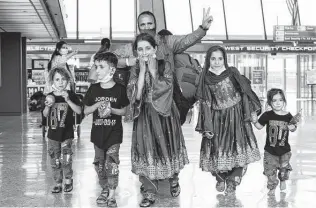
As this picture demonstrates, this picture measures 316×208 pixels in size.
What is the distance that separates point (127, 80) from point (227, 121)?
0.94 meters

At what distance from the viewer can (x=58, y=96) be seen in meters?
4.61

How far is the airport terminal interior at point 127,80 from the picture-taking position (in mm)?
4574

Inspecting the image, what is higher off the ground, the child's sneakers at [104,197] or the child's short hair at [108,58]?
the child's short hair at [108,58]

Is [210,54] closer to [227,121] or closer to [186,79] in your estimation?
[186,79]

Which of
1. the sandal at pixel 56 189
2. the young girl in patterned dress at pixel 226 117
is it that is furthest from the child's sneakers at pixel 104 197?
the young girl in patterned dress at pixel 226 117

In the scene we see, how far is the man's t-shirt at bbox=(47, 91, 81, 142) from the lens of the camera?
454 cm

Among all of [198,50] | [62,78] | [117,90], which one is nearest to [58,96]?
[62,78]

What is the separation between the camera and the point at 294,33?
2578 centimetres

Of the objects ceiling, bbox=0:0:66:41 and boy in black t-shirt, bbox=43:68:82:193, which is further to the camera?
ceiling, bbox=0:0:66:41

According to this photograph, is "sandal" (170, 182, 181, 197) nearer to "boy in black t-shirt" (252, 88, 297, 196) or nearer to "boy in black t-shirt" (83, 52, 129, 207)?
"boy in black t-shirt" (83, 52, 129, 207)

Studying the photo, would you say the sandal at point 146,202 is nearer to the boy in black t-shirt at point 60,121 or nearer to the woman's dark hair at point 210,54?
the boy in black t-shirt at point 60,121

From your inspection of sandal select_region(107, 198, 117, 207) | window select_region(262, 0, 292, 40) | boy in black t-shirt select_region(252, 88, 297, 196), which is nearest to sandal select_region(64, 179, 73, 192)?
sandal select_region(107, 198, 117, 207)

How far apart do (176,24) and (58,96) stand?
2427cm

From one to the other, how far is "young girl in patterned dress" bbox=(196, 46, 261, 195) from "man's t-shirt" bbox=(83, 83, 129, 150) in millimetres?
744
